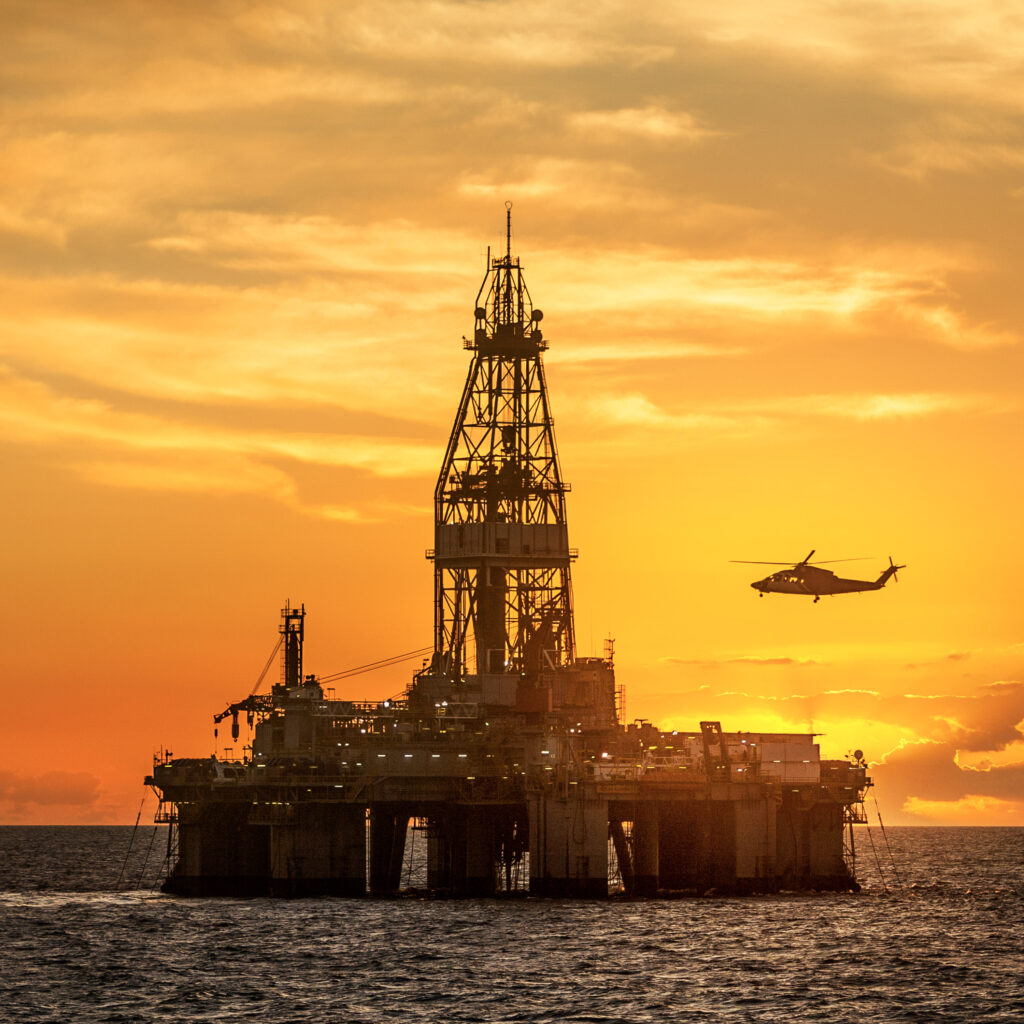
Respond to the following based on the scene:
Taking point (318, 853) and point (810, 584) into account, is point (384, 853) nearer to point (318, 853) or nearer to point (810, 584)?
point (318, 853)

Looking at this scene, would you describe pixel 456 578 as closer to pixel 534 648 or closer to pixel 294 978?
pixel 534 648

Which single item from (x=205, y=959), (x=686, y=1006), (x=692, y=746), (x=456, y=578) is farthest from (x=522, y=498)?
(x=686, y=1006)

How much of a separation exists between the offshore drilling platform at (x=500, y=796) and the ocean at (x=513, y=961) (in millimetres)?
2841

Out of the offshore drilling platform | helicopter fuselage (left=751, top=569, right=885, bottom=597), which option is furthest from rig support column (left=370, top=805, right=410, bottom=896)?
helicopter fuselage (left=751, top=569, right=885, bottom=597)

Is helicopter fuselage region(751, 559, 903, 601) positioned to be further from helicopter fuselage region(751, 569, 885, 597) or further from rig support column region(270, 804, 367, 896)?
rig support column region(270, 804, 367, 896)

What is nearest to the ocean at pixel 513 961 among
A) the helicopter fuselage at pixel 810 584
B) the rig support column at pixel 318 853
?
the rig support column at pixel 318 853

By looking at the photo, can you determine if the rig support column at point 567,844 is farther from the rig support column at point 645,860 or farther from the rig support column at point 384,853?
the rig support column at point 384,853

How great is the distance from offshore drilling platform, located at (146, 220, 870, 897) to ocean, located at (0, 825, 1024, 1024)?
284 cm

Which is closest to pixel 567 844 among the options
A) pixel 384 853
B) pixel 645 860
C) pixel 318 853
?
pixel 645 860

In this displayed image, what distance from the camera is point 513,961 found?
336 ft

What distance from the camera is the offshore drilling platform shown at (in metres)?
126

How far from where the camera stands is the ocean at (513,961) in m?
89.9

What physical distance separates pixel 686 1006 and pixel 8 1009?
30785 mm

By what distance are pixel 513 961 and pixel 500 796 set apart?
27.9 meters
